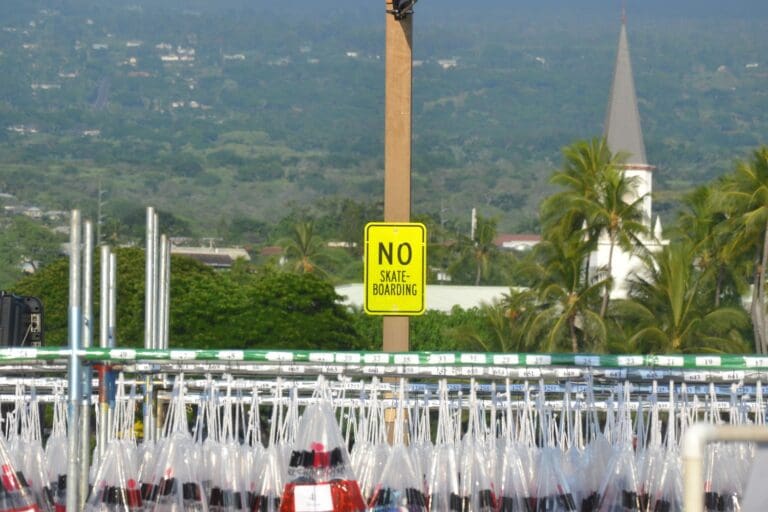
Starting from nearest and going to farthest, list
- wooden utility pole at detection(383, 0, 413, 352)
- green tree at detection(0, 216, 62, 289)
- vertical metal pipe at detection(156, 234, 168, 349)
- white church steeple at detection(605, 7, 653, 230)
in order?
wooden utility pole at detection(383, 0, 413, 352)
vertical metal pipe at detection(156, 234, 168, 349)
white church steeple at detection(605, 7, 653, 230)
green tree at detection(0, 216, 62, 289)

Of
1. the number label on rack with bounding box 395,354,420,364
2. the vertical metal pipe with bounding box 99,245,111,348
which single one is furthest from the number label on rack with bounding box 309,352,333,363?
the vertical metal pipe with bounding box 99,245,111,348

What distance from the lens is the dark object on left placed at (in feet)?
31.6

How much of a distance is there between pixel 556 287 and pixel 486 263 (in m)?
82.2

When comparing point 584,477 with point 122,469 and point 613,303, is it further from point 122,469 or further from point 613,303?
point 613,303

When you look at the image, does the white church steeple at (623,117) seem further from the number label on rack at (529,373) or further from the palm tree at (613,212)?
the number label on rack at (529,373)

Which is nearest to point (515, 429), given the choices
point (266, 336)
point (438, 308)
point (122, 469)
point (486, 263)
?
point (122, 469)

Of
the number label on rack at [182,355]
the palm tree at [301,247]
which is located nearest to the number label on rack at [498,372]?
the number label on rack at [182,355]

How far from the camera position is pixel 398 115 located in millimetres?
8227

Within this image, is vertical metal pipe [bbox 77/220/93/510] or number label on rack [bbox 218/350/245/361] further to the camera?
vertical metal pipe [bbox 77/220/93/510]

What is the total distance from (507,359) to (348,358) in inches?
24.5

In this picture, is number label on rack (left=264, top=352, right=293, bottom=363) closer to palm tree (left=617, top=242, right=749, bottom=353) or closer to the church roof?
palm tree (left=617, top=242, right=749, bottom=353)

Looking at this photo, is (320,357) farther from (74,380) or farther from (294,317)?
(294,317)

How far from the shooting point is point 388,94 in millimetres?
8328

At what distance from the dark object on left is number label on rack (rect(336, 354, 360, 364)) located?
4.30 m
